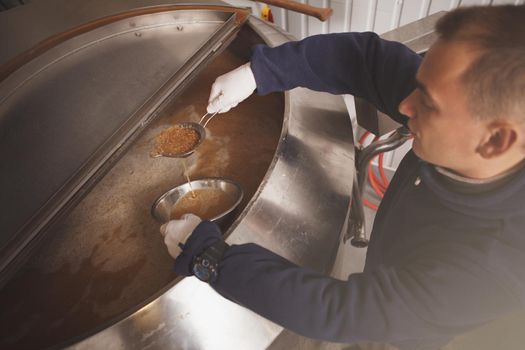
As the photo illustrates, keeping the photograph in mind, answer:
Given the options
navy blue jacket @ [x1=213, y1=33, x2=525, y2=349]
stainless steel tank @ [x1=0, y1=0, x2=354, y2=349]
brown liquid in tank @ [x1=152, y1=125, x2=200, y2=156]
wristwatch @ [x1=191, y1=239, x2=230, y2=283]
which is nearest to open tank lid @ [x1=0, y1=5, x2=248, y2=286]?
stainless steel tank @ [x1=0, y1=0, x2=354, y2=349]

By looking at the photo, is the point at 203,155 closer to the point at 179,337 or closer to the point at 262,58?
the point at 262,58

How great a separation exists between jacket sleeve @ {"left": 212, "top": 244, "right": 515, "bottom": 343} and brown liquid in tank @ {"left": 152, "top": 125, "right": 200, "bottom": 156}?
336 mm

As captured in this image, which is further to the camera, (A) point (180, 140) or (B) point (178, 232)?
(A) point (180, 140)

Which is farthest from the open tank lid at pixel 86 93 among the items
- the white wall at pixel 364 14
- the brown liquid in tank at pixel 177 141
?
the white wall at pixel 364 14

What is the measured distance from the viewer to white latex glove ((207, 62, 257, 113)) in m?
0.90

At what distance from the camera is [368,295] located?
548 millimetres

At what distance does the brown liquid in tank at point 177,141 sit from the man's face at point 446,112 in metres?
0.50

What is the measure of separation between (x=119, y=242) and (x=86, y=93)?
0.43 meters

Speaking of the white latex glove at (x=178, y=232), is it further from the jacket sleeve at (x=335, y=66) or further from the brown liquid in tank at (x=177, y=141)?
the jacket sleeve at (x=335, y=66)

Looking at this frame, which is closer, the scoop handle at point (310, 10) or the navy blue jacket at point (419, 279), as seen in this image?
the navy blue jacket at point (419, 279)

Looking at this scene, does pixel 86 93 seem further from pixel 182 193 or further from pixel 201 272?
pixel 201 272

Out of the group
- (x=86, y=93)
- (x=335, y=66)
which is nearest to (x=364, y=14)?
(x=335, y=66)

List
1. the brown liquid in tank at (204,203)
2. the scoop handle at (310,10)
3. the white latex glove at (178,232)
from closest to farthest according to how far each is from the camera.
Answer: the white latex glove at (178,232) < the brown liquid in tank at (204,203) < the scoop handle at (310,10)

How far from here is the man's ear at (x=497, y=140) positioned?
1.50 ft
